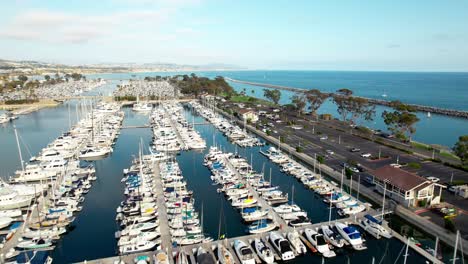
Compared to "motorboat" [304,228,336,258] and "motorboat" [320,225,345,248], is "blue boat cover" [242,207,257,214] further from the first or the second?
"motorboat" [320,225,345,248]

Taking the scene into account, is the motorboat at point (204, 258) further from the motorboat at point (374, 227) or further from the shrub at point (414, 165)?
the shrub at point (414, 165)

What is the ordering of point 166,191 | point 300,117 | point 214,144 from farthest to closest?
point 300,117 → point 214,144 → point 166,191

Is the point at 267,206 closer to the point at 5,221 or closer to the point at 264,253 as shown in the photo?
the point at 264,253

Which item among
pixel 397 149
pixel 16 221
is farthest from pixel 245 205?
pixel 397 149

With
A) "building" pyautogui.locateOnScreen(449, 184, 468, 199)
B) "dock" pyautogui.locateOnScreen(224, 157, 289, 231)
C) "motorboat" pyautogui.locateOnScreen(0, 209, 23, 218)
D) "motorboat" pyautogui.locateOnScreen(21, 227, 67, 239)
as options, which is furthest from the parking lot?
"motorboat" pyautogui.locateOnScreen(0, 209, 23, 218)

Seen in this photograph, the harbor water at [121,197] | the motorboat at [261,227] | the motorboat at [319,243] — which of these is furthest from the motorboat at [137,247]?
the motorboat at [319,243]

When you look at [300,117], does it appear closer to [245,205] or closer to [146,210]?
[245,205]
